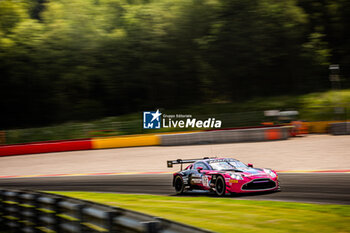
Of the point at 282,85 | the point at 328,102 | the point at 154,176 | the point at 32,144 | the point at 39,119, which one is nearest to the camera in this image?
the point at 154,176

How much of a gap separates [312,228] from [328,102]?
25.2 m

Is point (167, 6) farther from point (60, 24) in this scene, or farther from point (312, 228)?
point (312, 228)

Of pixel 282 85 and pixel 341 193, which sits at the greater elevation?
pixel 282 85

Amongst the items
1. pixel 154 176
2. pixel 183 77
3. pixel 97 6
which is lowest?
pixel 154 176

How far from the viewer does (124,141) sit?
2780 cm

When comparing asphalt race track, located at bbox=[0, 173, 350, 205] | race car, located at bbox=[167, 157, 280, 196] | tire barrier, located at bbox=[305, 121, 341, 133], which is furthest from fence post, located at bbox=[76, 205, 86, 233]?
tire barrier, located at bbox=[305, 121, 341, 133]

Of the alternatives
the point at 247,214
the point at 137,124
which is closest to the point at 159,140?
the point at 137,124

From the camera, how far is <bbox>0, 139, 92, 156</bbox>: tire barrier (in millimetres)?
28016

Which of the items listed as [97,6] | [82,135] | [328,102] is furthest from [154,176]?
[97,6]

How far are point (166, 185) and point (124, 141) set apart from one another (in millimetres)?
13451

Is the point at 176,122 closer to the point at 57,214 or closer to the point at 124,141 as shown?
the point at 124,141

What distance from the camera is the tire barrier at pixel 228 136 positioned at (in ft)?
82.8

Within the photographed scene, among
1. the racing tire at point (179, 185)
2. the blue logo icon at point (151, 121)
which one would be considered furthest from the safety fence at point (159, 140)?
the racing tire at point (179, 185)

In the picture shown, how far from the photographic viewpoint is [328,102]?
30.7 metres
